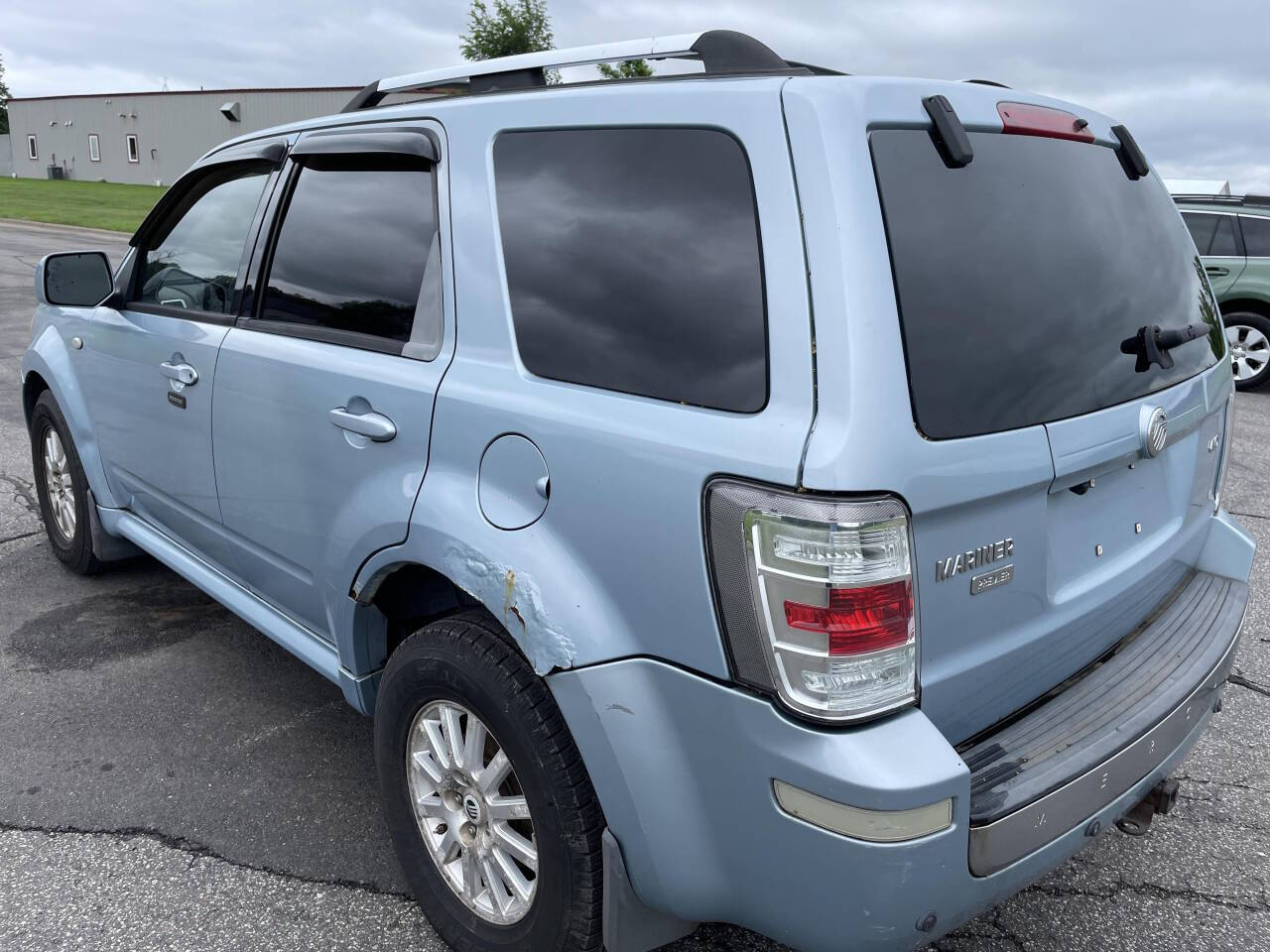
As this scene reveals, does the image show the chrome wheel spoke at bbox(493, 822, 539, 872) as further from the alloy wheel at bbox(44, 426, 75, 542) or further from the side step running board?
the alloy wheel at bbox(44, 426, 75, 542)

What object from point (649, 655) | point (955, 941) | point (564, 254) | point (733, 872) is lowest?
point (955, 941)

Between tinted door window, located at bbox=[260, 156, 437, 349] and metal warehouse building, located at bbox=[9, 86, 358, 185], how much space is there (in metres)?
44.0

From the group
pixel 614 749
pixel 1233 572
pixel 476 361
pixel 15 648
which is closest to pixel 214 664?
pixel 15 648

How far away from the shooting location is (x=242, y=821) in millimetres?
2881

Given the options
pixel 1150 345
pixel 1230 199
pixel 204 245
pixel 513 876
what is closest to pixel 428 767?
pixel 513 876

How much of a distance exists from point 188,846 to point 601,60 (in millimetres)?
A: 2275

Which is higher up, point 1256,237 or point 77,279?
point 77,279

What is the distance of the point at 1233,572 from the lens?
268 centimetres

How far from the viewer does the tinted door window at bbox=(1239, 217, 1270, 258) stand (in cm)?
1020

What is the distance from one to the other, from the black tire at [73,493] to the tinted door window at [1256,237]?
10490 mm

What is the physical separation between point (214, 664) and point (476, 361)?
223cm

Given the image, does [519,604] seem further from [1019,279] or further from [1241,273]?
[1241,273]

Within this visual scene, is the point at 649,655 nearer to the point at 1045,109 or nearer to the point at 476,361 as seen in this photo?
the point at 476,361

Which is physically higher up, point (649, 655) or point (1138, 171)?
point (1138, 171)
